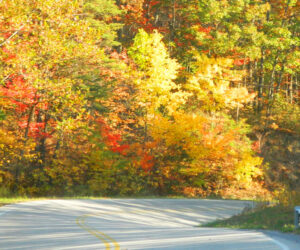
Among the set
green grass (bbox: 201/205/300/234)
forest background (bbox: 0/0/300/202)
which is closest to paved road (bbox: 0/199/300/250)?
green grass (bbox: 201/205/300/234)

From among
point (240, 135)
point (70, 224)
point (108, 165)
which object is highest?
point (240, 135)

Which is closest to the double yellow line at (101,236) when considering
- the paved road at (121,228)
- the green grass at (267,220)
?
the paved road at (121,228)

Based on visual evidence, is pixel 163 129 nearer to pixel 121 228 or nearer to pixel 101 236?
pixel 121 228

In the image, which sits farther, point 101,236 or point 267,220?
point 267,220

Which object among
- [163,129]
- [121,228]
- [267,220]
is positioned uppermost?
[163,129]

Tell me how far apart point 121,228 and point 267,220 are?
4.79 m

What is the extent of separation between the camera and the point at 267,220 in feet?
46.0

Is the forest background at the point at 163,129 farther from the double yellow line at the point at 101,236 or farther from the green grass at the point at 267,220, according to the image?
the double yellow line at the point at 101,236

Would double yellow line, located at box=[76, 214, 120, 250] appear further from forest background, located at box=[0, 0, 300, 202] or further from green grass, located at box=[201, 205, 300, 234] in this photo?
forest background, located at box=[0, 0, 300, 202]

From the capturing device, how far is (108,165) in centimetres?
3278

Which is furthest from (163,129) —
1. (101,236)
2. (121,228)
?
(101,236)

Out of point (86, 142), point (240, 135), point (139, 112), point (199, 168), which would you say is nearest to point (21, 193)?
point (86, 142)

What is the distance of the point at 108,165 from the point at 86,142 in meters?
2.80

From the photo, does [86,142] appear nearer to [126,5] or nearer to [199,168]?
[199,168]
